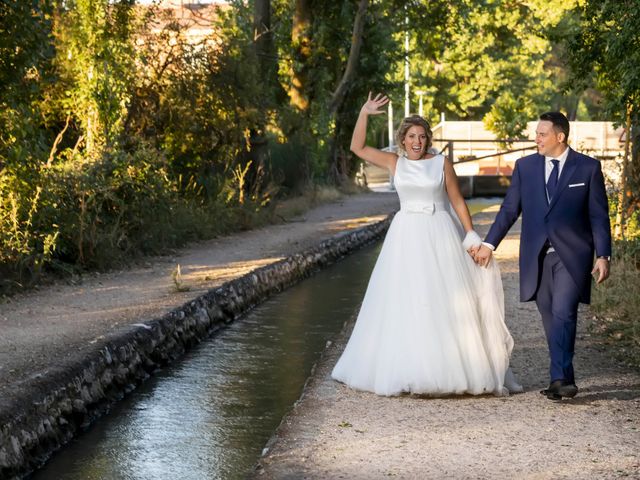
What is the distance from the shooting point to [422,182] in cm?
874

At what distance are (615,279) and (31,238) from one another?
6.58m

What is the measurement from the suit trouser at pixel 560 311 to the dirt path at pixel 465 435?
10.1 inches

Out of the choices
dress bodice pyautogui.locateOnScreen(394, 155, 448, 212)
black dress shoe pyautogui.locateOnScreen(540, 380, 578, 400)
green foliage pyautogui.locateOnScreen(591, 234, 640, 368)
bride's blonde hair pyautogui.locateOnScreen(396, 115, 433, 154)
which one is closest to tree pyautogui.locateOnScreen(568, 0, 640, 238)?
green foliage pyautogui.locateOnScreen(591, 234, 640, 368)

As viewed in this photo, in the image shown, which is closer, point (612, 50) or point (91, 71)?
point (612, 50)

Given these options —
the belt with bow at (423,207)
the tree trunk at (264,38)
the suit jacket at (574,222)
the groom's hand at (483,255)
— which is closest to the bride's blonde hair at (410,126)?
the belt with bow at (423,207)

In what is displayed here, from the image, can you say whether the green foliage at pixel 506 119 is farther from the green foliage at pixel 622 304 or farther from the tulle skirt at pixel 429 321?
the tulle skirt at pixel 429 321

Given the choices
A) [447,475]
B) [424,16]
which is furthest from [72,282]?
[424,16]

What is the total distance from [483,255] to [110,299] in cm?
586

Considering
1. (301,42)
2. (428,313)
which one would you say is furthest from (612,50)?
(301,42)

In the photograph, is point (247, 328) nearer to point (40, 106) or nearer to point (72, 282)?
point (72, 282)

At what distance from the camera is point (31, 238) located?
47.3 feet

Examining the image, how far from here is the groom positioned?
26.3 feet

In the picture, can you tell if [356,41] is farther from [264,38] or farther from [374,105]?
[374,105]

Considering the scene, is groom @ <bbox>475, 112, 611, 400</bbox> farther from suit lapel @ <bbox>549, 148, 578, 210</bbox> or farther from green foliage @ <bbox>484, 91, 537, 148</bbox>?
green foliage @ <bbox>484, 91, 537, 148</bbox>
